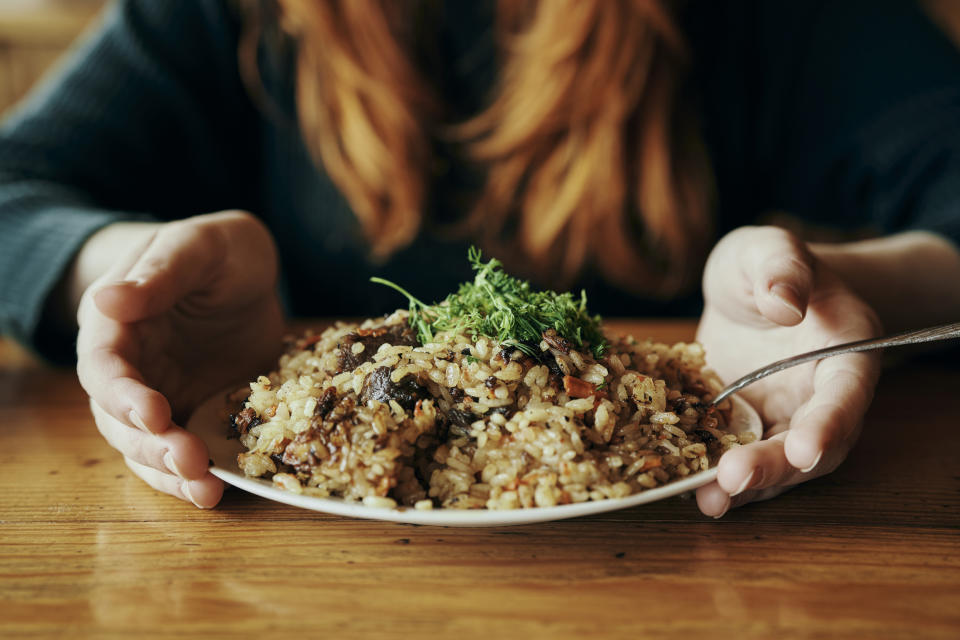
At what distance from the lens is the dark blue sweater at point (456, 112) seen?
2.07 metres

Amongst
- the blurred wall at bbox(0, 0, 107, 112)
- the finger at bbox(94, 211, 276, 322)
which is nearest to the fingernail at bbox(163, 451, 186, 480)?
the finger at bbox(94, 211, 276, 322)

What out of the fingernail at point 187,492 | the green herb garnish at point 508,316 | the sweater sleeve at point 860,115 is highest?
the sweater sleeve at point 860,115

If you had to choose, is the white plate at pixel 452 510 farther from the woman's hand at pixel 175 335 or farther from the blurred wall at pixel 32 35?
the blurred wall at pixel 32 35

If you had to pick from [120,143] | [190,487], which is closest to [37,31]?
[120,143]

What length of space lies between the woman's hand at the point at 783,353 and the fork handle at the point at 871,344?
1.2 inches

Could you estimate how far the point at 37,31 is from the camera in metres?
3.52

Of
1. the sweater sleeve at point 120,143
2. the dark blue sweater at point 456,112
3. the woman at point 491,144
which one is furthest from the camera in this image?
the dark blue sweater at point 456,112

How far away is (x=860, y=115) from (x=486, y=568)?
2.07 meters

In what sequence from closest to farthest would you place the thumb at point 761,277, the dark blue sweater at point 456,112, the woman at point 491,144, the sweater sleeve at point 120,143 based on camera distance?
the thumb at point 761,277, the sweater sleeve at point 120,143, the woman at point 491,144, the dark blue sweater at point 456,112

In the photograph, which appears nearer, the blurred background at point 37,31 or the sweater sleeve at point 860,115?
the sweater sleeve at point 860,115

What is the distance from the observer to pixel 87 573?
88 centimetres

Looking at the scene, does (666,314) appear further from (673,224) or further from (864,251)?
(864,251)

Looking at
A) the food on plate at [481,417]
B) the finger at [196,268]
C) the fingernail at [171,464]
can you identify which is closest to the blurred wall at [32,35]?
the finger at [196,268]

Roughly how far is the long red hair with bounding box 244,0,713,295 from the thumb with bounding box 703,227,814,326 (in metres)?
0.86
